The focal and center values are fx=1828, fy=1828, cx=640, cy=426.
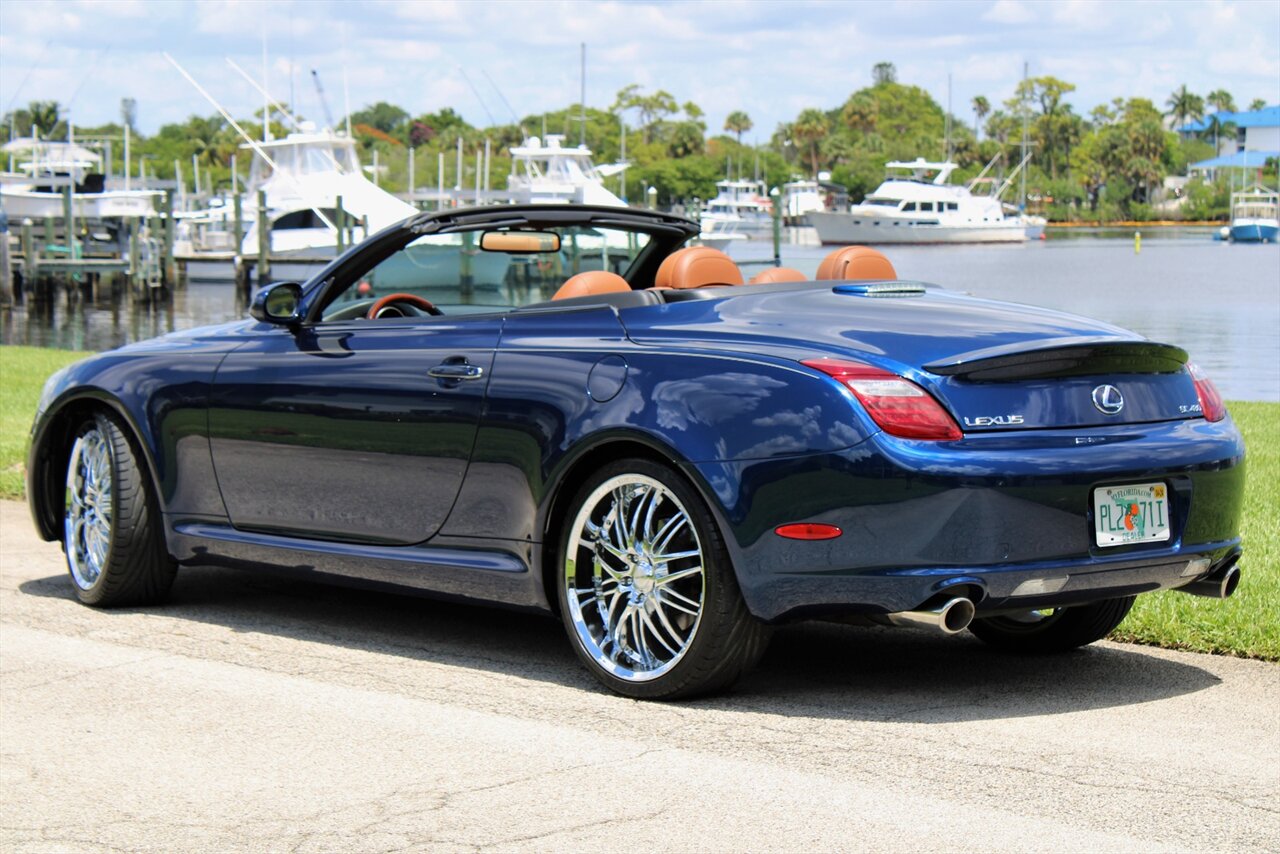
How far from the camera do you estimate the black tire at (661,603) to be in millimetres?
5188

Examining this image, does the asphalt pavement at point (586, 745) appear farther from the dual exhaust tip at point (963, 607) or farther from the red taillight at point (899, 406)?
the red taillight at point (899, 406)

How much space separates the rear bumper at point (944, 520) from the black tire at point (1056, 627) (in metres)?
0.75

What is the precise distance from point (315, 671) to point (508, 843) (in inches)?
78.2

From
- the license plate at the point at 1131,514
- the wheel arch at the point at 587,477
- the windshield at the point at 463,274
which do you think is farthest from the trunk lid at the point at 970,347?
the windshield at the point at 463,274

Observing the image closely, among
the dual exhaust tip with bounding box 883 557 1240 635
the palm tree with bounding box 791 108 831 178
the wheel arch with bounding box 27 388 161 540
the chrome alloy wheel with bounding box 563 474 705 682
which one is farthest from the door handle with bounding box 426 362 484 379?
the palm tree with bounding box 791 108 831 178

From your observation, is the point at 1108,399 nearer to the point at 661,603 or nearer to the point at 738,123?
the point at 661,603

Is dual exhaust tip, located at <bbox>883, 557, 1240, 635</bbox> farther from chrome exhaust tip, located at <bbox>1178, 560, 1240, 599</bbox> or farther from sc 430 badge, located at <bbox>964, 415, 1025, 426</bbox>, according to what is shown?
sc 430 badge, located at <bbox>964, 415, 1025, 426</bbox>

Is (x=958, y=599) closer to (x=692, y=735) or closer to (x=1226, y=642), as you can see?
(x=692, y=735)

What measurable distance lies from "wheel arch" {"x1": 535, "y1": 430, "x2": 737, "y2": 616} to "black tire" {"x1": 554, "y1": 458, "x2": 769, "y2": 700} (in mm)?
36

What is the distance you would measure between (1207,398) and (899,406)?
3.99ft

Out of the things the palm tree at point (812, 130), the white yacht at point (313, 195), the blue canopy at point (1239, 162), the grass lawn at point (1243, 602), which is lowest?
the grass lawn at point (1243, 602)

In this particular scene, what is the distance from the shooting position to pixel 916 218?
104 meters

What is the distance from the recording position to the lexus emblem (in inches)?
204

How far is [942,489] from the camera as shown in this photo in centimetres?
486
